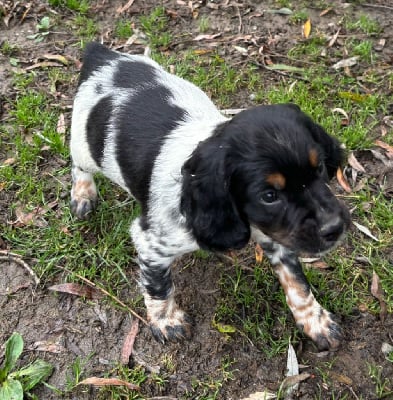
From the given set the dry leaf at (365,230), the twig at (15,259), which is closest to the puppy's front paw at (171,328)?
the twig at (15,259)

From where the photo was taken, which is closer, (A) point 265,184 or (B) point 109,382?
(A) point 265,184

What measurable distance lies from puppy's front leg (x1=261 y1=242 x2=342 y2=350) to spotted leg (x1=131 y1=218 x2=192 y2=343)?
2.28 feet

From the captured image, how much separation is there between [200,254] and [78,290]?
96cm

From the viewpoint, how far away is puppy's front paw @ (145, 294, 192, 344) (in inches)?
158

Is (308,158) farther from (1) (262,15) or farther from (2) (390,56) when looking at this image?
(1) (262,15)

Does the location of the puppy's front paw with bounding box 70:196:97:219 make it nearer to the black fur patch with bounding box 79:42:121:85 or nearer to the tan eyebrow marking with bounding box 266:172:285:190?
the black fur patch with bounding box 79:42:121:85

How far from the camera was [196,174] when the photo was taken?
3.17m

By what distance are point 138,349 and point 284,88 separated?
3053 millimetres

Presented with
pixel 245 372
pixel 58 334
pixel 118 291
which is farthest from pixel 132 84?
pixel 245 372

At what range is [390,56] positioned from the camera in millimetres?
6160

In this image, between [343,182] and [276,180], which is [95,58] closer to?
[276,180]

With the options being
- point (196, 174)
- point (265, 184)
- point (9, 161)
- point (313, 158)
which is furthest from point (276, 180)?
point (9, 161)

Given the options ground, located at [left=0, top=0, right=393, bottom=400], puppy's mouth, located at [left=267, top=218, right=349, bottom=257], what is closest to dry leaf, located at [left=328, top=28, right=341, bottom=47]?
ground, located at [left=0, top=0, right=393, bottom=400]

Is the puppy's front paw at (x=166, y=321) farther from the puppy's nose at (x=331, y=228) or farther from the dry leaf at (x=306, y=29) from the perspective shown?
the dry leaf at (x=306, y=29)
